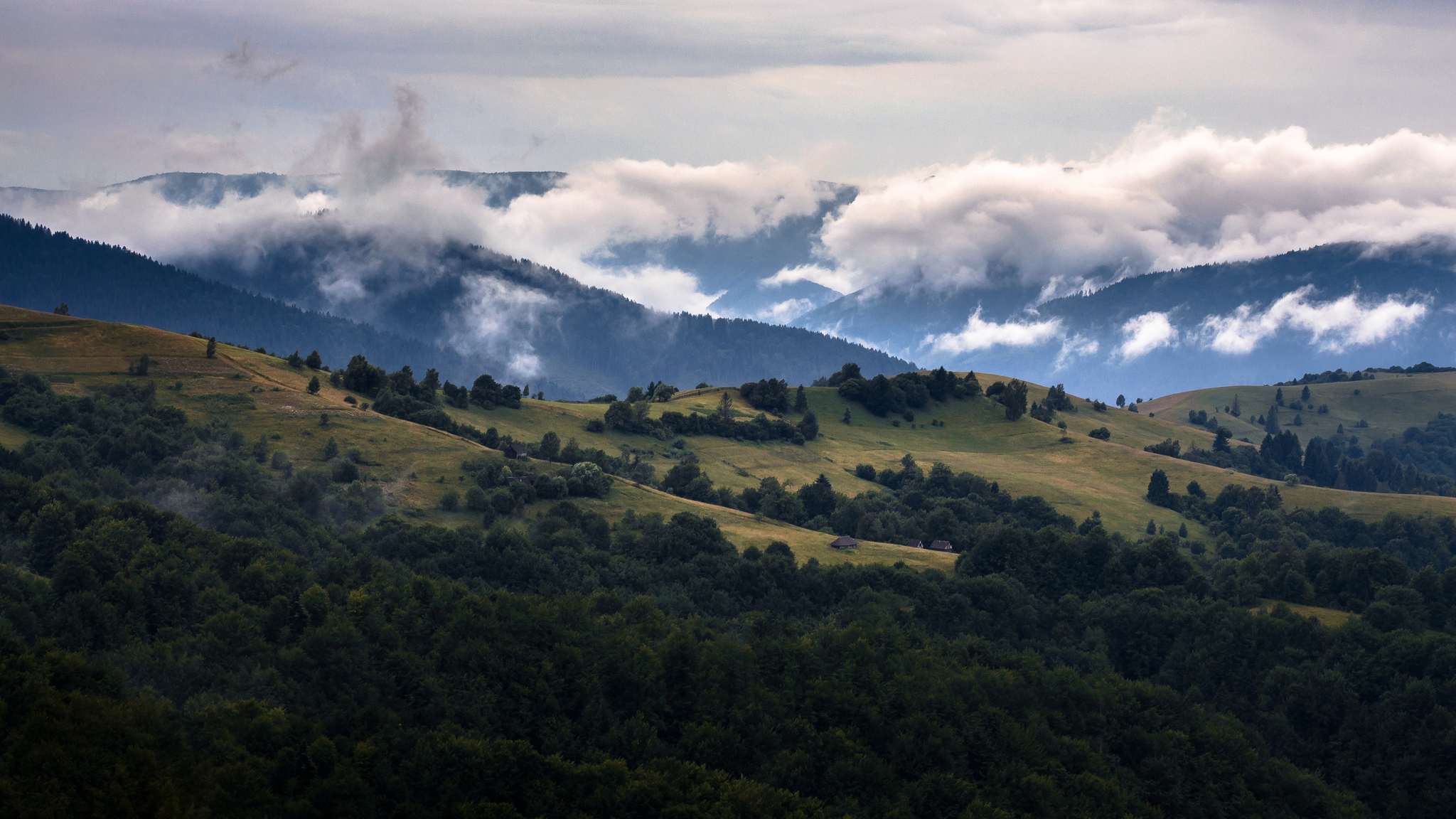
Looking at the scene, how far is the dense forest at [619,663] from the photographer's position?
41.0m

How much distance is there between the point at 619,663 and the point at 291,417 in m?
80.0

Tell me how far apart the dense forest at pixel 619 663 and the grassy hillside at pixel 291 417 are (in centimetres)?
513

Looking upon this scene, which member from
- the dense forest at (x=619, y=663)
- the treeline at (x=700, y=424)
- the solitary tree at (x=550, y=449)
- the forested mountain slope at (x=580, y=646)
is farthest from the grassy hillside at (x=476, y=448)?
the solitary tree at (x=550, y=449)

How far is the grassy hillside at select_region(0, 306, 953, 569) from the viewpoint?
356 ft

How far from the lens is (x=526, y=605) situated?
61500 mm

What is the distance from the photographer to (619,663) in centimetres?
5553

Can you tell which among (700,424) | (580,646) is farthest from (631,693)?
(700,424)

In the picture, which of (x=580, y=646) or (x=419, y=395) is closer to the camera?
(x=580, y=646)

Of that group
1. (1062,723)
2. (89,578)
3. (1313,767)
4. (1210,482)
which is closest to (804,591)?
(1062,723)

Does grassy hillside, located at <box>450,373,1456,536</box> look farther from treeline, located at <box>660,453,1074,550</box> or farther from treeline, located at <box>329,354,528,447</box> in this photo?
treeline, located at <box>660,453,1074,550</box>

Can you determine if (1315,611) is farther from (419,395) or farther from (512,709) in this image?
(419,395)

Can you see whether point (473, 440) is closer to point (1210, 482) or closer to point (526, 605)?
point (526, 605)

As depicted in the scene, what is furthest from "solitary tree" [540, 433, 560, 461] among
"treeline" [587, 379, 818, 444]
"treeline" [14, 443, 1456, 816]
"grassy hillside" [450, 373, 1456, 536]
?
"treeline" [14, 443, 1456, 816]

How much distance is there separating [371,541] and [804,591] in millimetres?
39324
